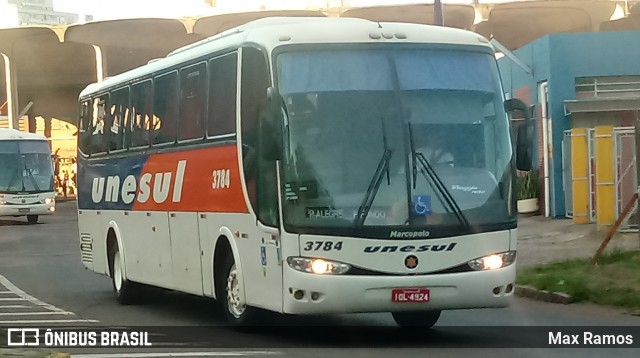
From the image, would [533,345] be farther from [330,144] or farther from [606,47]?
[606,47]

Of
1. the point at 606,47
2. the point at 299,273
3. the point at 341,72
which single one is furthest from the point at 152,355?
the point at 606,47

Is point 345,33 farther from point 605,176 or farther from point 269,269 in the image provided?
point 605,176

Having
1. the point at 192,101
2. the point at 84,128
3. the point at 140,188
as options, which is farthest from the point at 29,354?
the point at 84,128

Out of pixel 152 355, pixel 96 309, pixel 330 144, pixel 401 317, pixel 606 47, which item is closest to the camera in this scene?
pixel 152 355

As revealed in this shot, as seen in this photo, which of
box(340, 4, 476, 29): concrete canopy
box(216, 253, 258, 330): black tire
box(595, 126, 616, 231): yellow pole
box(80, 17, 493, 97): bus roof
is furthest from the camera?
box(340, 4, 476, 29): concrete canopy

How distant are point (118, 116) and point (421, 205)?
6.93m

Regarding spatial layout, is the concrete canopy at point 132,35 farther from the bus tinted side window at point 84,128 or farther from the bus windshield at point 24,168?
Answer: the bus tinted side window at point 84,128

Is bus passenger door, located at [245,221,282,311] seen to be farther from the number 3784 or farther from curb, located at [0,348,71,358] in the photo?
curb, located at [0,348,71,358]

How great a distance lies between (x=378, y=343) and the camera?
1210 centimetres

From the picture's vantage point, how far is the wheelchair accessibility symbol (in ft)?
37.4

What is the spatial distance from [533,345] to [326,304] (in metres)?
1.97

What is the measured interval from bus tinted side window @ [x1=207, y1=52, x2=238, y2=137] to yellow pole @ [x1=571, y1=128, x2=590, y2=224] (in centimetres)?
1723

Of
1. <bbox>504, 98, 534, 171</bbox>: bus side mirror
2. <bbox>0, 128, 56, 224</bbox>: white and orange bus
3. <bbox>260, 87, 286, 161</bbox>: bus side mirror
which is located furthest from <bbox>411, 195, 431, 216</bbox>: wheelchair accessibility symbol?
<bbox>0, 128, 56, 224</bbox>: white and orange bus

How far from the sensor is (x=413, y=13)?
5794 cm
